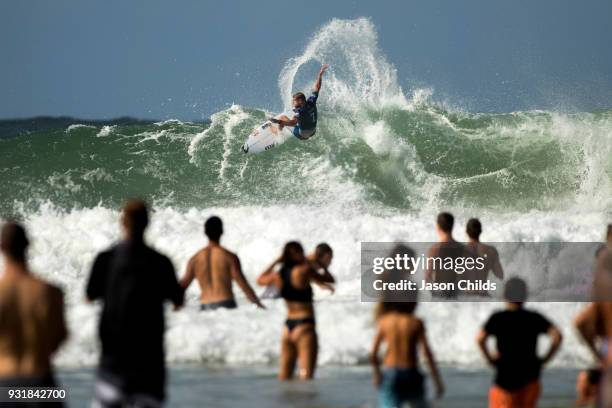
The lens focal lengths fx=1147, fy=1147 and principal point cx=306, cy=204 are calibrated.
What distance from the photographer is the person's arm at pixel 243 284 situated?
906 centimetres

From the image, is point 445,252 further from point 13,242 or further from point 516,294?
point 13,242

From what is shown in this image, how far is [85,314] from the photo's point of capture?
10227 millimetres

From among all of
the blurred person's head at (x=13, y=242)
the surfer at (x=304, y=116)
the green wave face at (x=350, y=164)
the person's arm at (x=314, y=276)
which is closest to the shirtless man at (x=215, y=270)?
the person's arm at (x=314, y=276)

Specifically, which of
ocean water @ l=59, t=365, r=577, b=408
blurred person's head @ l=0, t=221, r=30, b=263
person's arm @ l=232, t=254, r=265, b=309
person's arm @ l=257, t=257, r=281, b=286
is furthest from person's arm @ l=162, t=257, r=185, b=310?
person's arm @ l=232, t=254, r=265, b=309

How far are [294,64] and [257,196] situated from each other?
377 centimetres

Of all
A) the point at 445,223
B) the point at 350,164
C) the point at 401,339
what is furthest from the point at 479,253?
the point at 350,164

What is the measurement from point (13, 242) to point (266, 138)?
17032 millimetres

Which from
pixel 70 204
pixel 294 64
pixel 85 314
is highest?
pixel 294 64

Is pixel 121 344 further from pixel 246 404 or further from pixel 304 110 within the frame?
pixel 304 110

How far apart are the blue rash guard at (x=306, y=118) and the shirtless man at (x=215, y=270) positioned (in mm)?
10070

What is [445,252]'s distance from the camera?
10531 millimetres

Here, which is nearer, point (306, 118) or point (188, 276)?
point (188, 276)

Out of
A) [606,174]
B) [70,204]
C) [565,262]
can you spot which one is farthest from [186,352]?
[606,174]

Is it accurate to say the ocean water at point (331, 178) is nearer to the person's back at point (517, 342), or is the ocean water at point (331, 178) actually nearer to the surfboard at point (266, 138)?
the surfboard at point (266, 138)
